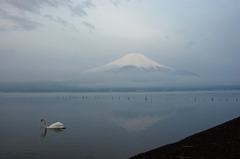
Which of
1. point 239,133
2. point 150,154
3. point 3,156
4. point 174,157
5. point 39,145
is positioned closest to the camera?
point 174,157

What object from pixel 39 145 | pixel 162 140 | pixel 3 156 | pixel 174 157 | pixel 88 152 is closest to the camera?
pixel 174 157

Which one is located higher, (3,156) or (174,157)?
(174,157)

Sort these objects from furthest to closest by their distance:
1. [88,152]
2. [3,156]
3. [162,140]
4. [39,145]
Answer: [162,140] → [39,145] → [88,152] → [3,156]

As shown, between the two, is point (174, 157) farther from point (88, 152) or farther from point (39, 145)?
point (39, 145)

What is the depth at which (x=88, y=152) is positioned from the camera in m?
17.3

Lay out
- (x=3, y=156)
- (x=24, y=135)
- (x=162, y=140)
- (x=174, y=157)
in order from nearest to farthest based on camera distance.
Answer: (x=174, y=157) < (x=3, y=156) < (x=162, y=140) < (x=24, y=135)

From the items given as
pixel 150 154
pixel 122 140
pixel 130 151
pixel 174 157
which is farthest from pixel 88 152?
pixel 174 157

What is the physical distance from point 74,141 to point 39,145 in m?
2.97

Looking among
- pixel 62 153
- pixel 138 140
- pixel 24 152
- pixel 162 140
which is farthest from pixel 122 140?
pixel 24 152

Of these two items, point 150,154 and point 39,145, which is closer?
point 150,154

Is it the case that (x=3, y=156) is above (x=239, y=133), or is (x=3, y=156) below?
below

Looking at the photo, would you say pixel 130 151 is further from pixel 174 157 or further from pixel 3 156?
pixel 3 156

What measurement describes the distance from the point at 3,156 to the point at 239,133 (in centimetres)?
1586

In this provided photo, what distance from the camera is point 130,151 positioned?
57.1ft
